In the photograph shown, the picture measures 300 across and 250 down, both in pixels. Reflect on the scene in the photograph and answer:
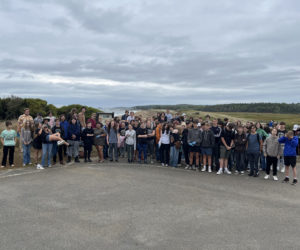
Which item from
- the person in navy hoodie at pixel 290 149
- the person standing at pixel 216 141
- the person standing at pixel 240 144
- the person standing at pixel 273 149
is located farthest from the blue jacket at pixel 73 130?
the person in navy hoodie at pixel 290 149

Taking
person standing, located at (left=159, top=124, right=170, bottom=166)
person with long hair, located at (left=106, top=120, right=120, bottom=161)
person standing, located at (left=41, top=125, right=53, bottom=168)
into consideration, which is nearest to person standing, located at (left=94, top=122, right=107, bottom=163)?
person with long hair, located at (left=106, top=120, right=120, bottom=161)

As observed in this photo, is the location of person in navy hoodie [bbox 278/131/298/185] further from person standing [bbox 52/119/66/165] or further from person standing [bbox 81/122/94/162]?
person standing [bbox 52/119/66/165]

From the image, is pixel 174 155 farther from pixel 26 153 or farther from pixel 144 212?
pixel 26 153

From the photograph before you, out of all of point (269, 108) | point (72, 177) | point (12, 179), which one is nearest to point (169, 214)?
point (72, 177)

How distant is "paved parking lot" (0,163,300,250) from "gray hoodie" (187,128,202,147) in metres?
1.66

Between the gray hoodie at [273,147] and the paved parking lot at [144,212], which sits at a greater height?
the gray hoodie at [273,147]

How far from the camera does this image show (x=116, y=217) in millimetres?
5320

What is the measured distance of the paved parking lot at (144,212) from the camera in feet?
14.3

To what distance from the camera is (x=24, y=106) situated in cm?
3328

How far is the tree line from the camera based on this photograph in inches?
1270

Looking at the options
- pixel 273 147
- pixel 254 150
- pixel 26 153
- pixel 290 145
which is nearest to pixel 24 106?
pixel 26 153

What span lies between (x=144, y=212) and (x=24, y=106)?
32.6 metres

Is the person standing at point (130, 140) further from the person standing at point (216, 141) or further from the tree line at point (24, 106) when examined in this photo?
the tree line at point (24, 106)

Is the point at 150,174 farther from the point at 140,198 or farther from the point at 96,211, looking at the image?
the point at 96,211
